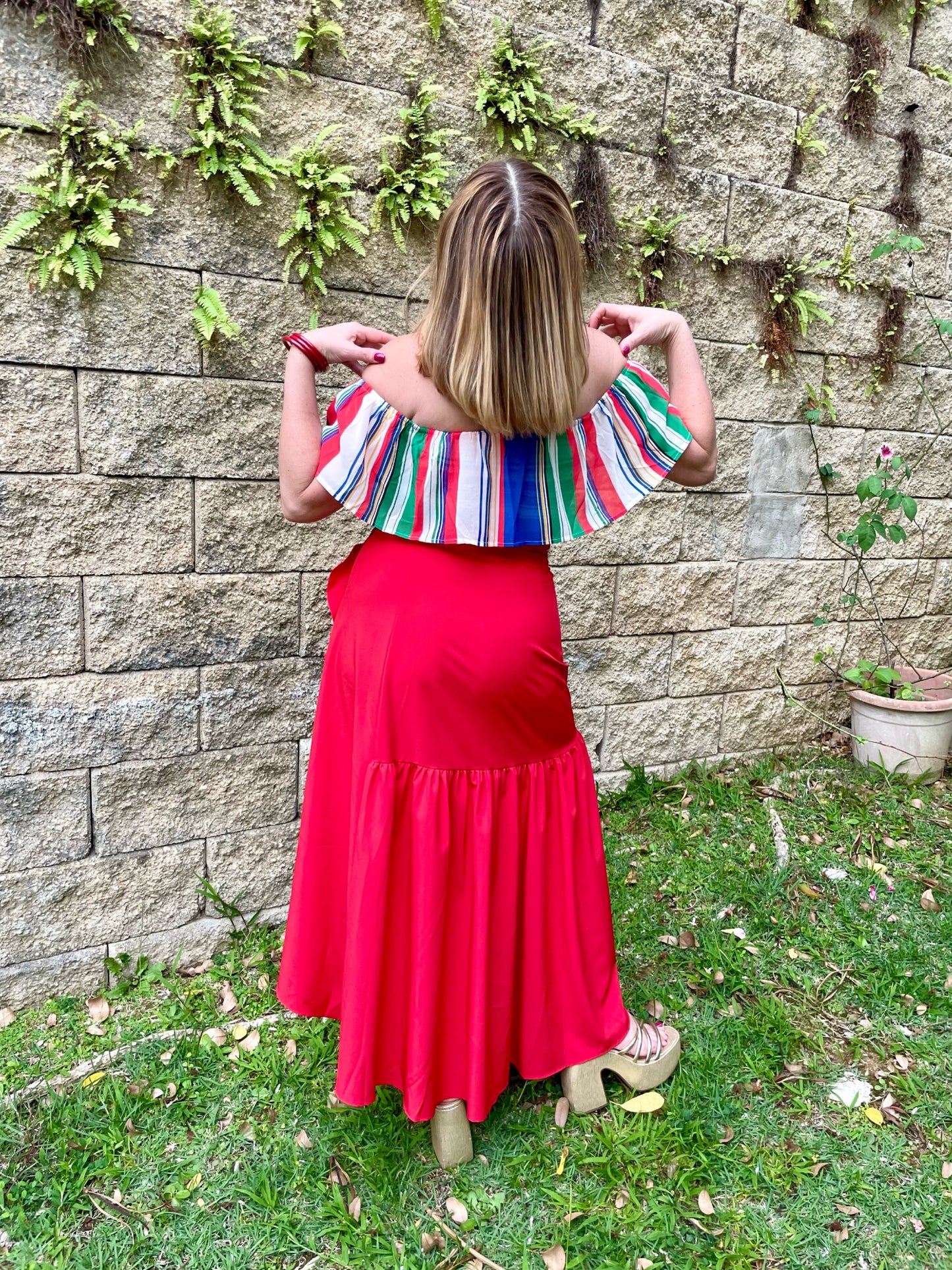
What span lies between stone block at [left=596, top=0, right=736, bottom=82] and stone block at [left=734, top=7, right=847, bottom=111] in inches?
3.3

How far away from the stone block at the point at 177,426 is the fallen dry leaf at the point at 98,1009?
64.5 inches

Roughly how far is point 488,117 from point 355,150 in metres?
0.51

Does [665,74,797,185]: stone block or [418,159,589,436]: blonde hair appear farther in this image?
[665,74,797,185]: stone block

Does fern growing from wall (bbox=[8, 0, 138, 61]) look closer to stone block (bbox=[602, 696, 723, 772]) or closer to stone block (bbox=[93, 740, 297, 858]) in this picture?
stone block (bbox=[93, 740, 297, 858])

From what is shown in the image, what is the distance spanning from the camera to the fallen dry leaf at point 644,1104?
7.18 feet

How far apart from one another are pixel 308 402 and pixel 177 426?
898 mm

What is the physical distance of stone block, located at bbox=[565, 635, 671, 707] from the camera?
11.5ft

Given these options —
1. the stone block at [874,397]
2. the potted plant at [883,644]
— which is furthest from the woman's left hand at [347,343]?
the stone block at [874,397]

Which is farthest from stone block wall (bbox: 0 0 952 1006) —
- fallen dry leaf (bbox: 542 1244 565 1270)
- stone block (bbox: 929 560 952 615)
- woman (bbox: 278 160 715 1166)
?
fallen dry leaf (bbox: 542 1244 565 1270)

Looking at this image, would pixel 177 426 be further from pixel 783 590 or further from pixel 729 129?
pixel 783 590

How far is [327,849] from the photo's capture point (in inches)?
83.3

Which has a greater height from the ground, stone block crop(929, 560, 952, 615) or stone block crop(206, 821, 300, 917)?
stone block crop(929, 560, 952, 615)

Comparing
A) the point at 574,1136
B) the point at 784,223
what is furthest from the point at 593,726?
the point at 784,223

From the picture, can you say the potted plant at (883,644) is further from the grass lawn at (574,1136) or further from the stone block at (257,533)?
the stone block at (257,533)
